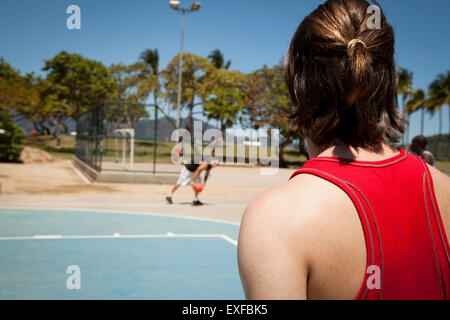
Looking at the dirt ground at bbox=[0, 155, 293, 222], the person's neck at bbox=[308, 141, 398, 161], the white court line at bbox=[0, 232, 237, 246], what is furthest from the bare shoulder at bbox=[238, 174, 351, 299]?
the dirt ground at bbox=[0, 155, 293, 222]

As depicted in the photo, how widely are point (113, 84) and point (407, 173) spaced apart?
43.1 meters

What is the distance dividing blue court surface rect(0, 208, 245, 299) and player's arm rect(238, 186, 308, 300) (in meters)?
3.83

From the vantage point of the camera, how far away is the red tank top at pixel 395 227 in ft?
3.15

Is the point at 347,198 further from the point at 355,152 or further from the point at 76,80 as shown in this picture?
the point at 76,80

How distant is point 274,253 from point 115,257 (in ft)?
18.2

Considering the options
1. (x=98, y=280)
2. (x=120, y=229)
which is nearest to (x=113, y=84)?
(x=120, y=229)

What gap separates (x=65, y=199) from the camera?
38.0 ft

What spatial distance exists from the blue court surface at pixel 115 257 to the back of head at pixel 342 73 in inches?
152

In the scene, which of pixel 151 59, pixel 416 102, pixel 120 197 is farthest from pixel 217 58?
pixel 120 197

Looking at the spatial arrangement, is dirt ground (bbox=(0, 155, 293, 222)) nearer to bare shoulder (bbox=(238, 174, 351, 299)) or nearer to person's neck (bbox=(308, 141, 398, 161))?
person's neck (bbox=(308, 141, 398, 161))

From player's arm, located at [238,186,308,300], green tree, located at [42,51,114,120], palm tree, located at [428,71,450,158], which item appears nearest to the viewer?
player's arm, located at [238,186,308,300]

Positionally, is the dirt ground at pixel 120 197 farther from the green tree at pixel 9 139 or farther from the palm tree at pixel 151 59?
the palm tree at pixel 151 59

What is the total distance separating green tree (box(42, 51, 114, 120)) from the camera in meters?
38.8

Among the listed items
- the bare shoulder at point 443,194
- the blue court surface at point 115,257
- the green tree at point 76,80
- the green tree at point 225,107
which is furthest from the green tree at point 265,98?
the bare shoulder at point 443,194
